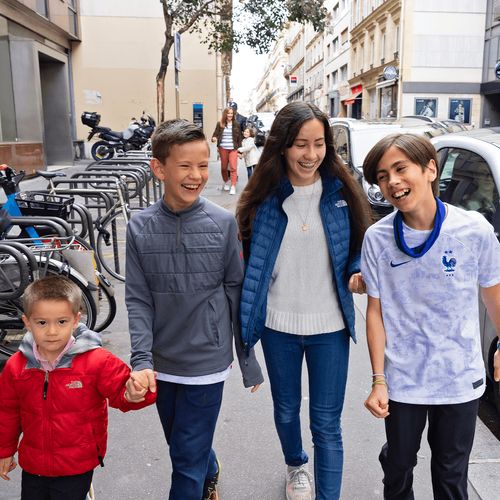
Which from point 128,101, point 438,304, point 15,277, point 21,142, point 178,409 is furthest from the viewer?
point 128,101

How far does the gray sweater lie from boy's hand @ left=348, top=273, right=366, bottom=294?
0.50 m

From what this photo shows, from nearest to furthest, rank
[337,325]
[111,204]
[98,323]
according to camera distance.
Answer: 1. [337,325]
2. [98,323]
3. [111,204]

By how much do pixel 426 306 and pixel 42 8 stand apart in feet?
53.7

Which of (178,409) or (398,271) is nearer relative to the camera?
(398,271)

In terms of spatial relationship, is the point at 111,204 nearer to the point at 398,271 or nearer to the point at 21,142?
the point at 398,271

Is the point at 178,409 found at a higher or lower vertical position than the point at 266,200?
lower

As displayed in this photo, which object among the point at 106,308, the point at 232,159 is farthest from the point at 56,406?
the point at 232,159

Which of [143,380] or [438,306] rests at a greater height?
[438,306]

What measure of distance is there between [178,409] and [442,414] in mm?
969

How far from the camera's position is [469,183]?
166 inches

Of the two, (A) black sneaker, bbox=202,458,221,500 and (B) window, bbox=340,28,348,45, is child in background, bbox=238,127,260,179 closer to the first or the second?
(A) black sneaker, bbox=202,458,221,500

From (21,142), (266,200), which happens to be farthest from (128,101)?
(266,200)

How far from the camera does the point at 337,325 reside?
242 centimetres

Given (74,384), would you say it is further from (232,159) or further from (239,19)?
(239,19)
